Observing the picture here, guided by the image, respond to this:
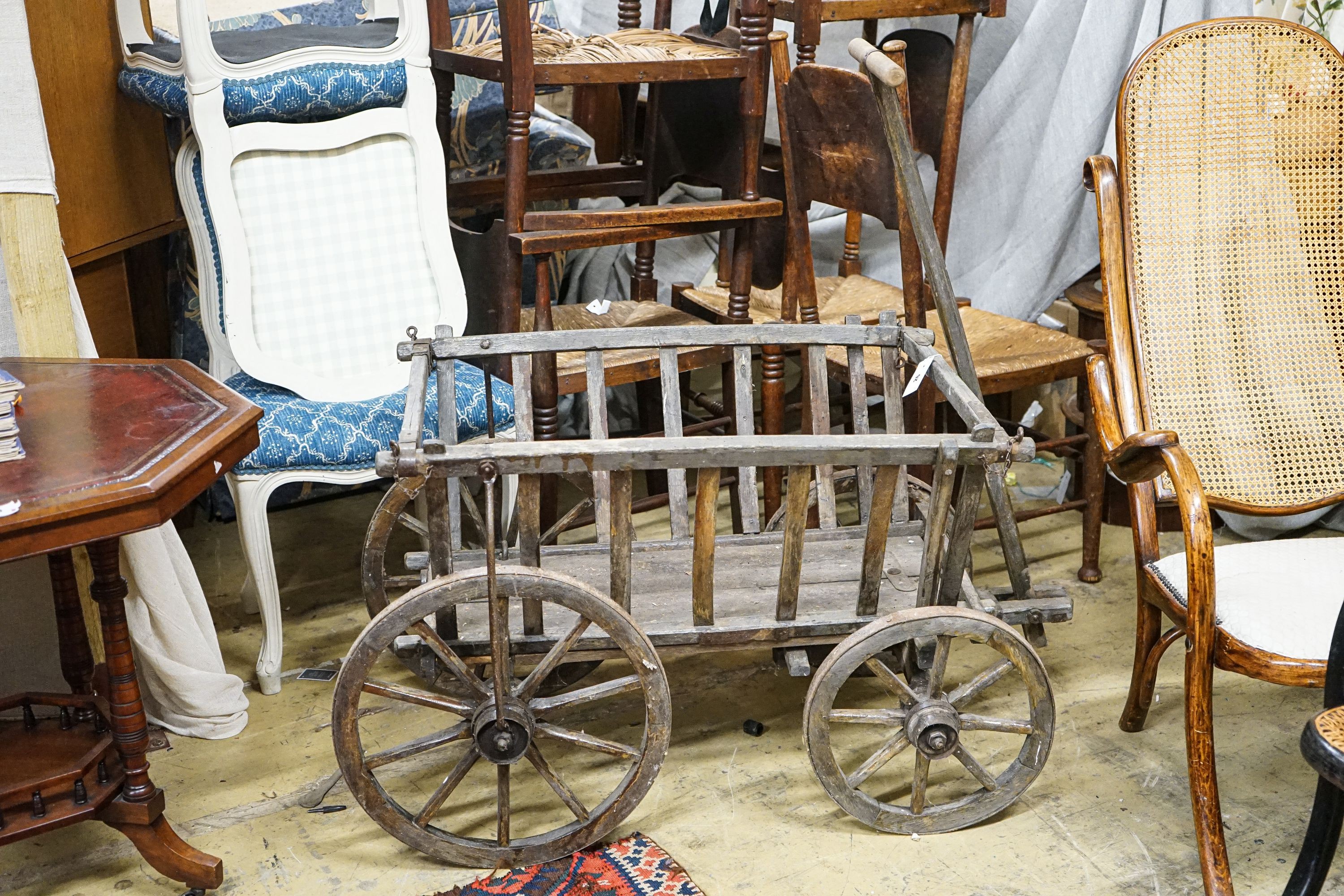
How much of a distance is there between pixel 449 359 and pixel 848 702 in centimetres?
116

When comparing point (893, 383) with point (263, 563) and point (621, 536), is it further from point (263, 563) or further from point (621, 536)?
point (263, 563)

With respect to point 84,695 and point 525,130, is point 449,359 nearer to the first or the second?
point 525,130

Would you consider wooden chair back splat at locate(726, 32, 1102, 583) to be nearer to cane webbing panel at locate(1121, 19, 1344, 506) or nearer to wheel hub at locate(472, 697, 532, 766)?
cane webbing panel at locate(1121, 19, 1344, 506)

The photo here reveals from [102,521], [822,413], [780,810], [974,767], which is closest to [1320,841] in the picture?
[974,767]

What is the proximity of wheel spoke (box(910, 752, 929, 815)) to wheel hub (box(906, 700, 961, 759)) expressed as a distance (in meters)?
0.02

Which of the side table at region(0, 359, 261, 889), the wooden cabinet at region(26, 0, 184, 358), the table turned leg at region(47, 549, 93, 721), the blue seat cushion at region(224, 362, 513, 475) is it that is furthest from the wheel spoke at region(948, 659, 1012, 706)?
the wooden cabinet at region(26, 0, 184, 358)

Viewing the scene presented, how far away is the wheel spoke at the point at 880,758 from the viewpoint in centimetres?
238

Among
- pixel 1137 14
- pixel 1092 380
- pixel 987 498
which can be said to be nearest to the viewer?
pixel 1092 380

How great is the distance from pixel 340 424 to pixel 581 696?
0.97m

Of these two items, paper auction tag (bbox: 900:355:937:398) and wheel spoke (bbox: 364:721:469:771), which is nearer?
wheel spoke (bbox: 364:721:469:771)

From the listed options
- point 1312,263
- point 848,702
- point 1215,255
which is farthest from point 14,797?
point 1312,263

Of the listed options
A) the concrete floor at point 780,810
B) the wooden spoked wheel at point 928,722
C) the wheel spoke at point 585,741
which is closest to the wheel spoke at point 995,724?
the wooden spoked wheel at point 928,722

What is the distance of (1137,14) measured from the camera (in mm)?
3684

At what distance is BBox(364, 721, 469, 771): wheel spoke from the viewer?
2289 mm
